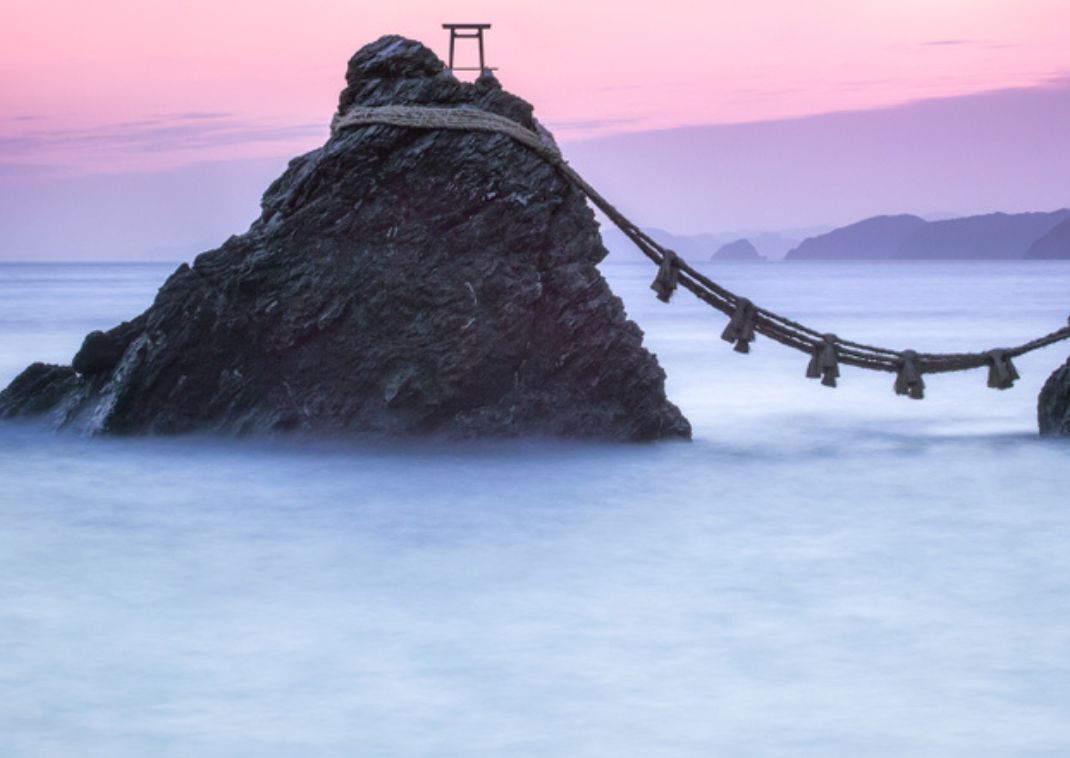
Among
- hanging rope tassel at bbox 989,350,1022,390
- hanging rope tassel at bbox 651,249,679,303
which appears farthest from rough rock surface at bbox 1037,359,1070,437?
hanging rope tassel at bbox 651,249,679,303

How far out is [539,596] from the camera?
7.02 meters

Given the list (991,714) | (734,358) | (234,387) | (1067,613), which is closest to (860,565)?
(1067,613)

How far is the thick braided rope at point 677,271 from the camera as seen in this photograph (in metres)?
10.0

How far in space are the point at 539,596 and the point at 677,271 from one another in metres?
4.00

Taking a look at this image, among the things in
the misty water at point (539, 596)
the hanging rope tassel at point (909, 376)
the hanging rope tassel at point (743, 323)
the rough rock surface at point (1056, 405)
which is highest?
Answer: the hanging rope tassel at point (743, 323)

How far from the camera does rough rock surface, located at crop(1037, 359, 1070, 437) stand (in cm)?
1109

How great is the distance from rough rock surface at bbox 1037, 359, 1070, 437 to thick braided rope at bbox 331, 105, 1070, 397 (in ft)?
1.35

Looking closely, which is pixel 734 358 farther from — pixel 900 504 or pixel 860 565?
pixel 860 565

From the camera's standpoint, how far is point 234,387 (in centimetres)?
1034

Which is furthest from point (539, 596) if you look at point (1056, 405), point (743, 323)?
point (1056, 405)

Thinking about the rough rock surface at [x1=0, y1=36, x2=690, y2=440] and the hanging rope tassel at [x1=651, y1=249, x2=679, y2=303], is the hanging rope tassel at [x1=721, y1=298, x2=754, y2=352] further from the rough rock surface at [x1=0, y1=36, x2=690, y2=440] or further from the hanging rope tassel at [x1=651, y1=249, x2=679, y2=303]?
the rough rock surface at [x1=0, y1=36, x2=690, y2=440]

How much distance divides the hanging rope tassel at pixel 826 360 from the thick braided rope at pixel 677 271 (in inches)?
0.5

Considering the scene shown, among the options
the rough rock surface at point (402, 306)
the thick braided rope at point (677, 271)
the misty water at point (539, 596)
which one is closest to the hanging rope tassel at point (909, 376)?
the thick braided rope at point (677, 271)

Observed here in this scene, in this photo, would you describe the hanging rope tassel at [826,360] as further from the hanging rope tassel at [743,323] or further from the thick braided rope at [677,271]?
the hanging rope tassel at [743,323]
